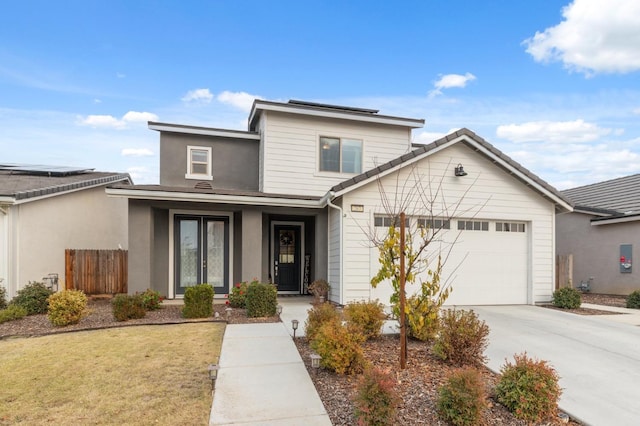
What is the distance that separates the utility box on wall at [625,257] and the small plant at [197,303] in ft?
45.9

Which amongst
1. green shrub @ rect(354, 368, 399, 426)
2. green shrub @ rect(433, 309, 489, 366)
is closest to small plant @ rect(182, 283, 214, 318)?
green shrub @ rect(433, 309, 489, 366)

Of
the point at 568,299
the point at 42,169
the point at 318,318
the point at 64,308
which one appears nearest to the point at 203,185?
the point at 64,308

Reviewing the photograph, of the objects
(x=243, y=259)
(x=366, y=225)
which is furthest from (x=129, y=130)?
(x=366, y=225)

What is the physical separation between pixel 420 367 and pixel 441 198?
249 inches

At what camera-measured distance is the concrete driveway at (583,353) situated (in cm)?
422

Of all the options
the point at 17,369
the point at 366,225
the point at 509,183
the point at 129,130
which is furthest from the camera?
the point at 129,130

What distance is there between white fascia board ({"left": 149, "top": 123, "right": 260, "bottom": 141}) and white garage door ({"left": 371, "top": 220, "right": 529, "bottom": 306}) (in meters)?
6.89

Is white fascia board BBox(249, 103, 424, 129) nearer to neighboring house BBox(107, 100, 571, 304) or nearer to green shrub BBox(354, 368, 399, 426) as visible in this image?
neighboring house BBox(107, 100, 571, 304)

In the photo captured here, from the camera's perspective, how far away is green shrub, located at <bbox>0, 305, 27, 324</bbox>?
8261mm

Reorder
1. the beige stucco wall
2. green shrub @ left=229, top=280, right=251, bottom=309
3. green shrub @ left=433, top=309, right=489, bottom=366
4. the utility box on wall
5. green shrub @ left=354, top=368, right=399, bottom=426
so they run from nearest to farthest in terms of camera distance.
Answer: green shrub @ left=354, top=368, right=399, bottom=426
green shrub @ left=433, top=309, right=489, bottom=366
green shrub @ left=229, top=280, right=251, bottom=309
the beige stucco wall
the utility box on wall

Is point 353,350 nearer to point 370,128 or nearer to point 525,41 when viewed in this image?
point 370,128

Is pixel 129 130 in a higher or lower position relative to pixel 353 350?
higher

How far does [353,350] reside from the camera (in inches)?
193

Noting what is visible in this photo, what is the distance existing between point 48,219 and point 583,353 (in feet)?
44.9
